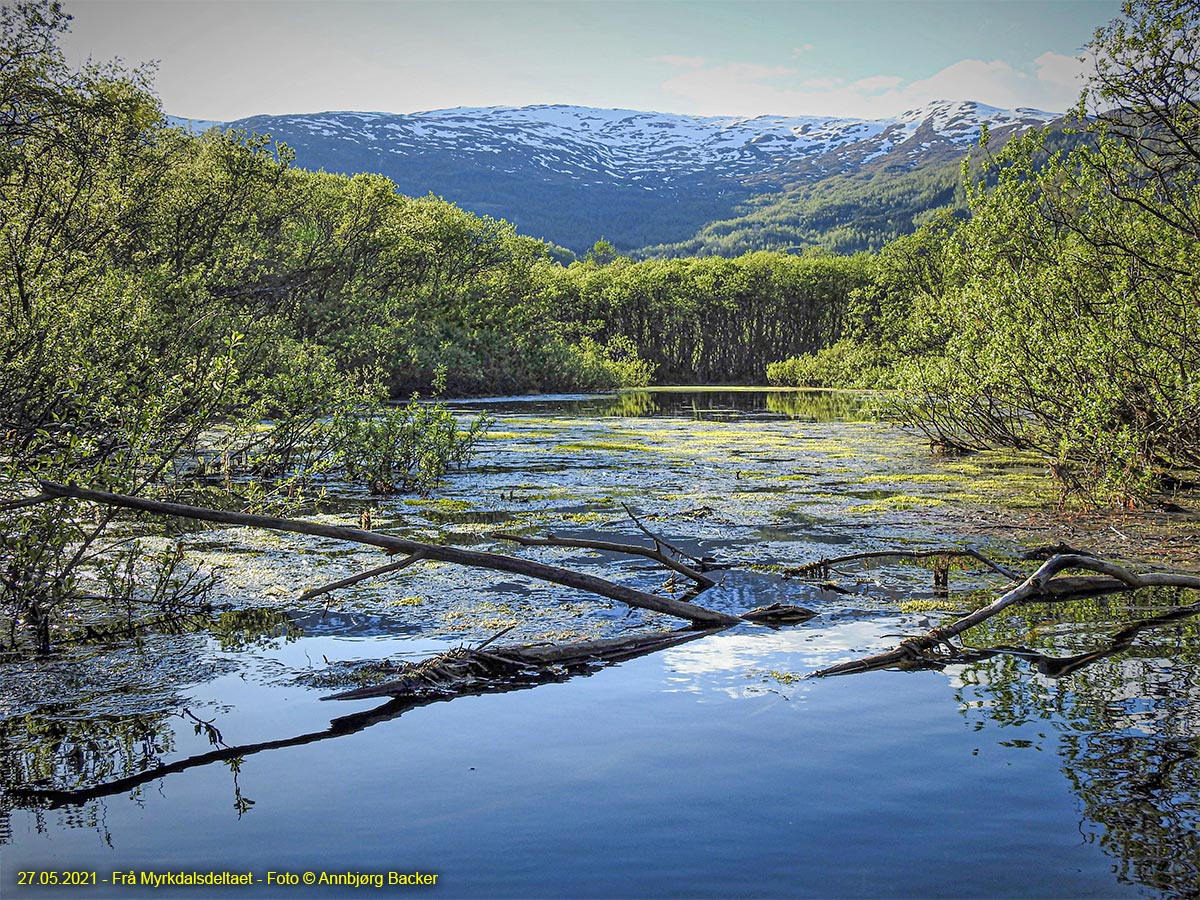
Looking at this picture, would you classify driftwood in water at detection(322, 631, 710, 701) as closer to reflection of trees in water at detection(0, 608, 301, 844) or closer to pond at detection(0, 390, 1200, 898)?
pond at detection(0, 390, 1200, 898)

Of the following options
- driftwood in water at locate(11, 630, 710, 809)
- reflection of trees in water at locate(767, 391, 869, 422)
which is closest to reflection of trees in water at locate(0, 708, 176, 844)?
driftwood in water at locate(11, 630, 710, 809)

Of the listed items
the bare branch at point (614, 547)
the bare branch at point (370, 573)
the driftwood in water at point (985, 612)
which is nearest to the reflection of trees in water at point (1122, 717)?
the driftwood in water at point (985, 612)

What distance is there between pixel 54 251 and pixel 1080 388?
47.6 feet

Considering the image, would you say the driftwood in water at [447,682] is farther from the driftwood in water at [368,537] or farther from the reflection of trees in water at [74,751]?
the driftwood in water at [368,537]

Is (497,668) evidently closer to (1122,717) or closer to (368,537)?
(368,537)

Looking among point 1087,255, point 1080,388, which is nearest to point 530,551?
point 1080,388

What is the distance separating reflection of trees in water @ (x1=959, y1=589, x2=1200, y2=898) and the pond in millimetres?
19

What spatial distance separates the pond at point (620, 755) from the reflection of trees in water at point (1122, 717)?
0.02 meters

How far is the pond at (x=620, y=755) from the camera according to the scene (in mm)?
4113

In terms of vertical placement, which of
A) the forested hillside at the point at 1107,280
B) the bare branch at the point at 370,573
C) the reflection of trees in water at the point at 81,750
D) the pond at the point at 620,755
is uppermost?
the forested hillside at the point at 1107,280

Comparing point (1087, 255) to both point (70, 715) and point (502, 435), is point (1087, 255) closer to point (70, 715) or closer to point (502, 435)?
point (70, 715)

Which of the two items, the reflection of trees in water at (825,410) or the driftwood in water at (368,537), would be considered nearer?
the driftwood in water at (368,537)

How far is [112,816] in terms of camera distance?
14.8 ft

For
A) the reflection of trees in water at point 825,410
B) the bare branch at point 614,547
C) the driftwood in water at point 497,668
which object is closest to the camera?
the driftwood in water at point 497,668
